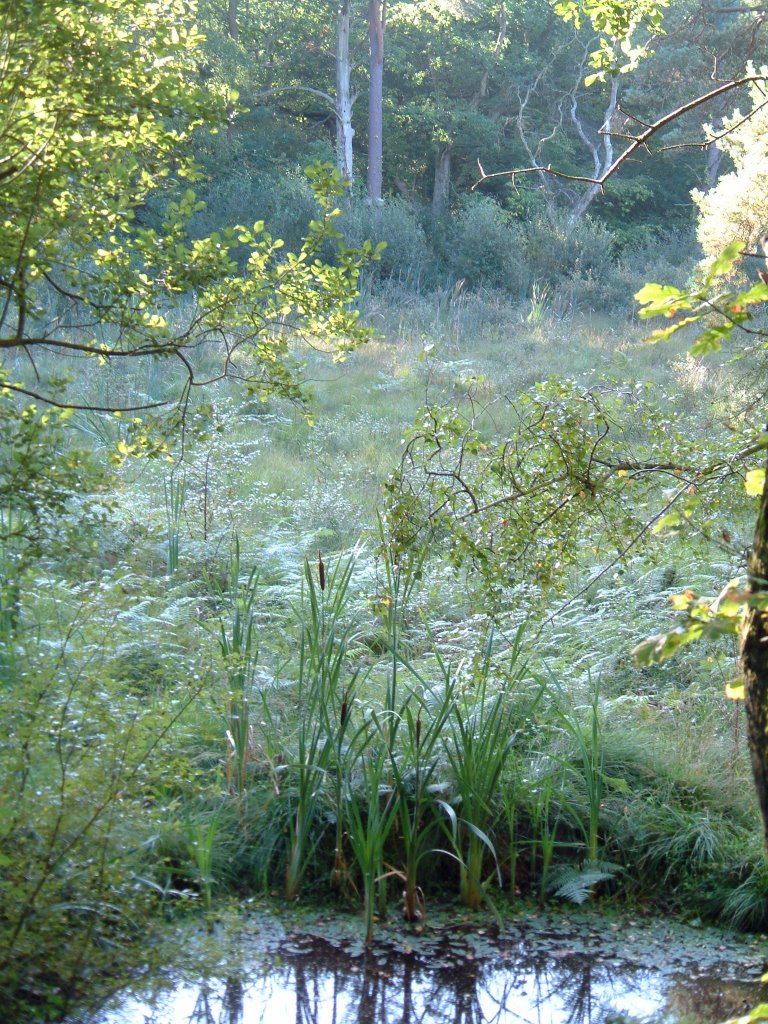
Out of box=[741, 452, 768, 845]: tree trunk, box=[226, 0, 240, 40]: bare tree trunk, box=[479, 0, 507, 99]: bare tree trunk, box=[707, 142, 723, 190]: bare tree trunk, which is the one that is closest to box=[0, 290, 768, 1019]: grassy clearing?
box=[741, 452, 768, 845]: tree trunk

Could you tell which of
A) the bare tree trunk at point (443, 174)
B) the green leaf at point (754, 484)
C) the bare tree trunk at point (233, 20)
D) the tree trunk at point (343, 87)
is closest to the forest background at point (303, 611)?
the green leaf at point (754, 484)

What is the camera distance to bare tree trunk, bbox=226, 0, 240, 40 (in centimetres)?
2331

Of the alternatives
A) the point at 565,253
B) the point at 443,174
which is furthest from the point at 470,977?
the point at 443,174

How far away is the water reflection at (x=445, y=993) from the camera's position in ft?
11.7

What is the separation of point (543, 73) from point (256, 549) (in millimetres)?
21199

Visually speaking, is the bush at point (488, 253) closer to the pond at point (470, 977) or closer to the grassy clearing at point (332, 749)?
the grassy clearing at point (332, 749)

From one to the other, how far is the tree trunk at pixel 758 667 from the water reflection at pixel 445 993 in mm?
1974

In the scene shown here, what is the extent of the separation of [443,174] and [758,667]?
24.8 m

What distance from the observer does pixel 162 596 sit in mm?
6641

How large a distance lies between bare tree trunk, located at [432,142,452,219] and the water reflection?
73.3ft

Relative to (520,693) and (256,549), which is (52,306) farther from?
(520,693)

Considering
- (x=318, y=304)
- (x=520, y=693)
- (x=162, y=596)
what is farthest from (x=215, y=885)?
(x=162, y=596)

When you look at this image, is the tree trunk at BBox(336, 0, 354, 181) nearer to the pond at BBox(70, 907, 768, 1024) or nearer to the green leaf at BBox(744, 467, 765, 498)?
the pond at BBox(70, 907, 768, 1024)

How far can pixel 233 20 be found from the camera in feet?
77.2
